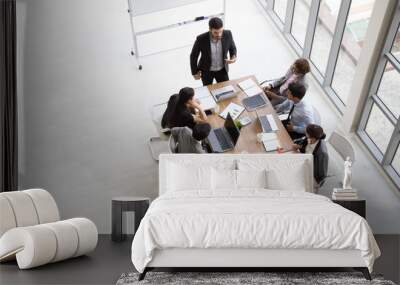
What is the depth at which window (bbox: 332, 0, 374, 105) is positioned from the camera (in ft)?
25.1

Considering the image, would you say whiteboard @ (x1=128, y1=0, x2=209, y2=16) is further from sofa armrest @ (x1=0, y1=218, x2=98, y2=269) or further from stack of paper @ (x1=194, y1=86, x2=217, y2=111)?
sofa armrest @ (x1=0, y1=218, x2=98, y2=269)

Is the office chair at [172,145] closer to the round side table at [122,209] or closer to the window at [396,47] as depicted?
the round side table at [122,209]

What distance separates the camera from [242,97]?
315 inches

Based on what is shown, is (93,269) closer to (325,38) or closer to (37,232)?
(37,232)

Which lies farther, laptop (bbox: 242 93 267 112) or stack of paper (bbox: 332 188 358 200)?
laptop (bbox: 242 93 267 112)

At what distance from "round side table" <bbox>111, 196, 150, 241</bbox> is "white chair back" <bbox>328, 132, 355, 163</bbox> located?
2.20 m

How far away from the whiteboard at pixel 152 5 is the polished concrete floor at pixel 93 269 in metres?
2.66

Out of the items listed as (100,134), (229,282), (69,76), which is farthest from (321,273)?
(69,76)

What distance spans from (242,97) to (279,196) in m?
1.66

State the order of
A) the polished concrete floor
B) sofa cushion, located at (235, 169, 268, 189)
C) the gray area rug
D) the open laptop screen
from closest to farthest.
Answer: the gray area rug
the polished concrete floor
sofa cushion, located at (235, 169, 268, 189)
the open laptop screen

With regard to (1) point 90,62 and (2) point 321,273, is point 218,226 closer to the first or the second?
(2) point 321,273

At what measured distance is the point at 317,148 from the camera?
8016mm

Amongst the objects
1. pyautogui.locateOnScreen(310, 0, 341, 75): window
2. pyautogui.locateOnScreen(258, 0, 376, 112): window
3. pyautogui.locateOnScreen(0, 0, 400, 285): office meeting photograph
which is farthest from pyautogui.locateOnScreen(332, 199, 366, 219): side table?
pyautogui.locateOnScreen(310, 0, 341, 75): window

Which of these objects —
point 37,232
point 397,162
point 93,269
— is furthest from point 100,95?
point 397,162
